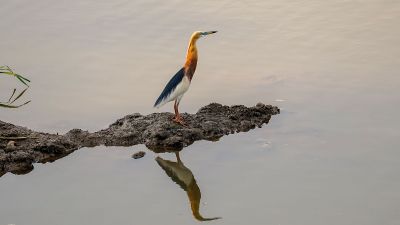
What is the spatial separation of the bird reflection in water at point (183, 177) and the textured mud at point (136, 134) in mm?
210

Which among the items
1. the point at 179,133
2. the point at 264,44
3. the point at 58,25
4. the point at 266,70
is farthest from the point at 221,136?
the point at 58,25

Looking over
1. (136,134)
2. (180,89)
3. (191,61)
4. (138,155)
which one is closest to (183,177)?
(138,155)

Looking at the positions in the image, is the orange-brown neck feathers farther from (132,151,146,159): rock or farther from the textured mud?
(132,151,146,159): rock

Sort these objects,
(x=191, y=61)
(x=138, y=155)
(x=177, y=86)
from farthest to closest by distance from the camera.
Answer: (x=191, y=61), (x=177, y=86), (x=138, y=155)

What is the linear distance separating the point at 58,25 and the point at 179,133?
4.20 m

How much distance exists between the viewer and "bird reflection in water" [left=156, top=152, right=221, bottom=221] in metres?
7.64

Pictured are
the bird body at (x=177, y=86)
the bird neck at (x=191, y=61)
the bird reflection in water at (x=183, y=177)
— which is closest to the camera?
the bird reflection in water at (x=183, y=177)

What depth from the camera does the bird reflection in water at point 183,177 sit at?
301 inches

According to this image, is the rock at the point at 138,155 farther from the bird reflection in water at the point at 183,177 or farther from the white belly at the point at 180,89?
the white belly at the point at 180,89

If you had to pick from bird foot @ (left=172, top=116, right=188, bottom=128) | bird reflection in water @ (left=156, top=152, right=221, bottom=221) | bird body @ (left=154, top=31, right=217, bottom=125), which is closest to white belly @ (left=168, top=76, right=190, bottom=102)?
bird body @ (left=154, top=31, right=217, bottom=125)

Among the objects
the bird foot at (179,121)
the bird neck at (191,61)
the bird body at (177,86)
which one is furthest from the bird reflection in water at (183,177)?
the bird neck at (191,61)

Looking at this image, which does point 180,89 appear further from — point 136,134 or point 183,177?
point 183,177

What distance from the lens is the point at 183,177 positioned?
8.09 m

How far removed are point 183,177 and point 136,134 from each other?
0.80m
